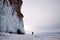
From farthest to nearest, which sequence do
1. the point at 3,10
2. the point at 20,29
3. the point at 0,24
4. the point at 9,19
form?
the point at 20,29 < the point at 9,19 < the point at 3,10 < the point at 0,24

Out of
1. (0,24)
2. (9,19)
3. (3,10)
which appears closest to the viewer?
(0,24)

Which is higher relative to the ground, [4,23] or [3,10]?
[3,10]

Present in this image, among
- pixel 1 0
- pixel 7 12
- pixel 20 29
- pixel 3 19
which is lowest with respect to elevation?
pixel 20 29

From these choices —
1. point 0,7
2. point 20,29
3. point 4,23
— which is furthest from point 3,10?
point 20,29

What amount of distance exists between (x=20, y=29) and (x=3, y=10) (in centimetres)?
673

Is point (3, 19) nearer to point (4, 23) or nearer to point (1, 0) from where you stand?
point (4, 23)

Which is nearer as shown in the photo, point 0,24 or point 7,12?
point 0,24

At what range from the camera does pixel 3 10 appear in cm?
1627

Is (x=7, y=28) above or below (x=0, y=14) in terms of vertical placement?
below

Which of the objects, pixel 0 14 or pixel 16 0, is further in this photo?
pixel 16 0

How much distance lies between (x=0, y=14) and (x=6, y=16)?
4.11 ft

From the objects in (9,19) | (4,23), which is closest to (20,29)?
(9,19)

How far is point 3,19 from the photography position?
15.8 m

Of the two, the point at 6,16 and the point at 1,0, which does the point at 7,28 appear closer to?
the point at 6,16
